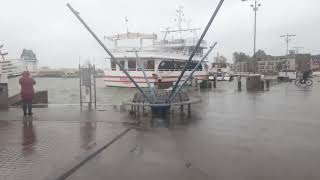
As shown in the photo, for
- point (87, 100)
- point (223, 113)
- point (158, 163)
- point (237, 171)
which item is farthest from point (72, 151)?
point (87, 100)

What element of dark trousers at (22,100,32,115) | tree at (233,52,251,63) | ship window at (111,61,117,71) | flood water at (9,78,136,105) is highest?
tree at (233,52,251,63)

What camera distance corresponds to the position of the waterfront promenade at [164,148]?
5801 mm

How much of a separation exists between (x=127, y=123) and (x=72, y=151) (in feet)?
11.9

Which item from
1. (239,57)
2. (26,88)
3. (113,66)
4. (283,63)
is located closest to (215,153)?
(26,88)

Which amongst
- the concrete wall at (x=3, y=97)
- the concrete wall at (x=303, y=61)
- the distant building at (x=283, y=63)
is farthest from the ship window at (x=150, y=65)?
the concrete wall at (x=303, y=61)

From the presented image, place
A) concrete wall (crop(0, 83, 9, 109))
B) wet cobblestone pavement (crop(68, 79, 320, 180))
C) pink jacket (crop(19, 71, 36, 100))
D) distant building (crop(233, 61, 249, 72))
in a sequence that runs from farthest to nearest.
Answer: distant building (crop(233, 61, 249, 72)) < concrete wall (crop(0, 83, 9, 109)) < pink jacket (crop(19, 71, 36, 100)) < wet cobblestone pavement (crop(68, 79, 320, 180))

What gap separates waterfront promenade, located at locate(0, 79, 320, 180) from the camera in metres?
5.80

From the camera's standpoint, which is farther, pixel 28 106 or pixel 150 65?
pixel 150 65

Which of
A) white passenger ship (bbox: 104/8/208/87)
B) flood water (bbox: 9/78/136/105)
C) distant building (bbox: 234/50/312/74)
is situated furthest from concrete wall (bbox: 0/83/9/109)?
distant building (bbox: 234/50/312/74)

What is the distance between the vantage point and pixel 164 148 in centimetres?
748

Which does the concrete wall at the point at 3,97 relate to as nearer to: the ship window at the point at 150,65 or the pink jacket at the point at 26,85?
the pink jacket at the point at 26,85

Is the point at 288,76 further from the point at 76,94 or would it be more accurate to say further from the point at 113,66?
the point at 76,94

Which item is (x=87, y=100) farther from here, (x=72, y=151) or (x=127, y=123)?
Result: (x=72, y=151)

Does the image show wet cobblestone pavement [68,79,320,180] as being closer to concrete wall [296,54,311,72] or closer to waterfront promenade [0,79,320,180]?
→ waterfront promenade [0,79,320,180]
